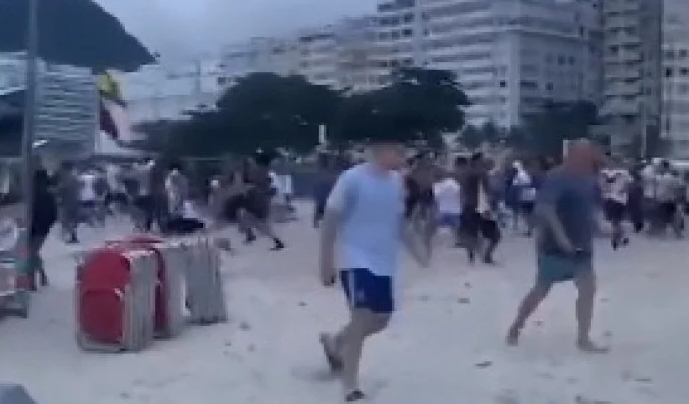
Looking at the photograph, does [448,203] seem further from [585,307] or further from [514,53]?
[514,53]

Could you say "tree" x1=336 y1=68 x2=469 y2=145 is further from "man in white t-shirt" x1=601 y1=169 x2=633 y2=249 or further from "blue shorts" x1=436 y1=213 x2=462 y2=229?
"blue shorts" x1=436 y1=213 x2=462 y2=229

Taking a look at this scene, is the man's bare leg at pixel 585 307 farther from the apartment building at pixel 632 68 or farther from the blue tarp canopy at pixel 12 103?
the apartment building at pixel 632 68

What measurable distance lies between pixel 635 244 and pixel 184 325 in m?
12.3

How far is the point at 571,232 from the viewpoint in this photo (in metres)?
9.38

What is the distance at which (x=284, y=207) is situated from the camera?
29.5 meters

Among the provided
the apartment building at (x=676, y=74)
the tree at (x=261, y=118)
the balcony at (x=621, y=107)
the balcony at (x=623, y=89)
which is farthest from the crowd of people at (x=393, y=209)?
the balcony at (x=623, y=89)

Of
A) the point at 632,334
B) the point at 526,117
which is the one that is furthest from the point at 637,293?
the point at 526,117

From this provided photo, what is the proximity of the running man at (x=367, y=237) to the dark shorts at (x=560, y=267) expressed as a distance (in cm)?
215

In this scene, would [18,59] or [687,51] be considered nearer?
[18,59]

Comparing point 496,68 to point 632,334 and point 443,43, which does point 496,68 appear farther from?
point 632,334

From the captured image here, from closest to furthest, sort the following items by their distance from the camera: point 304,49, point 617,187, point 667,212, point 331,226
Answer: point 331,226 < point 617,187 < point 667,212 < point 304,49

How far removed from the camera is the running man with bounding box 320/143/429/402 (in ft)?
24.3

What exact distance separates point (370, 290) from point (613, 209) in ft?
46.3

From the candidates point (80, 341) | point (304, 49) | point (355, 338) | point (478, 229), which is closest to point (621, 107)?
point (304, 49)
